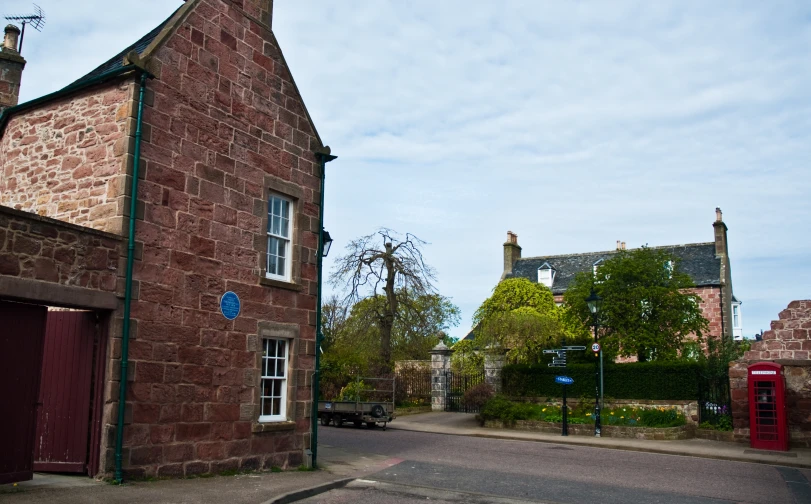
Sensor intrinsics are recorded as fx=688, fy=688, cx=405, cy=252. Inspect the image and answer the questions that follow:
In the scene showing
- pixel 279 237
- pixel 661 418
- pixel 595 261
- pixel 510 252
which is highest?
pixel 510 252

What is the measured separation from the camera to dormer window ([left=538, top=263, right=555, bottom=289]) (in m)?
50.3

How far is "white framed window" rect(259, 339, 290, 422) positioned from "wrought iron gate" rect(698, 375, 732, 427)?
16.4 metres

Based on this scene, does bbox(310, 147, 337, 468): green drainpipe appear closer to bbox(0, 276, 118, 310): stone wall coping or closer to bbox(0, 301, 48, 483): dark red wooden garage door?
bbox(0, 276, 118, 310): stone wall coping

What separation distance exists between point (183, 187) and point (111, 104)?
1774 millimetres

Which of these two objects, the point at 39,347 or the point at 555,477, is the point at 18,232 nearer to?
the point at 39,347

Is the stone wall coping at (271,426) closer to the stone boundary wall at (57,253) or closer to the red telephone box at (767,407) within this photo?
the stone boundary wall at (57,253)

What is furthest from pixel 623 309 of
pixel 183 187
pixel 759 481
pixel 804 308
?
pixel 183 187

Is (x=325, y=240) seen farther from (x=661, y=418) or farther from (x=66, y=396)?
(x=661, y=418)

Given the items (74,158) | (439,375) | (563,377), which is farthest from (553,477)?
(439,375)

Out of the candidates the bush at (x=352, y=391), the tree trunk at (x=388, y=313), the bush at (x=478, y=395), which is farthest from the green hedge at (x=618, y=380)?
the tree trunk at (x=388, y=313)

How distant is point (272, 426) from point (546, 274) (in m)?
39.2

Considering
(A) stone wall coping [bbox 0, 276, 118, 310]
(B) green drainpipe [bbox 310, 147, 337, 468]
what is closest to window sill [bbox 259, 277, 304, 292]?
(B) green drainpipe [bbox 310, 147, 337, 468]

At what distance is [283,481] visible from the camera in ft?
40.7

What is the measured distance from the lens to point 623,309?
94.6 ft
